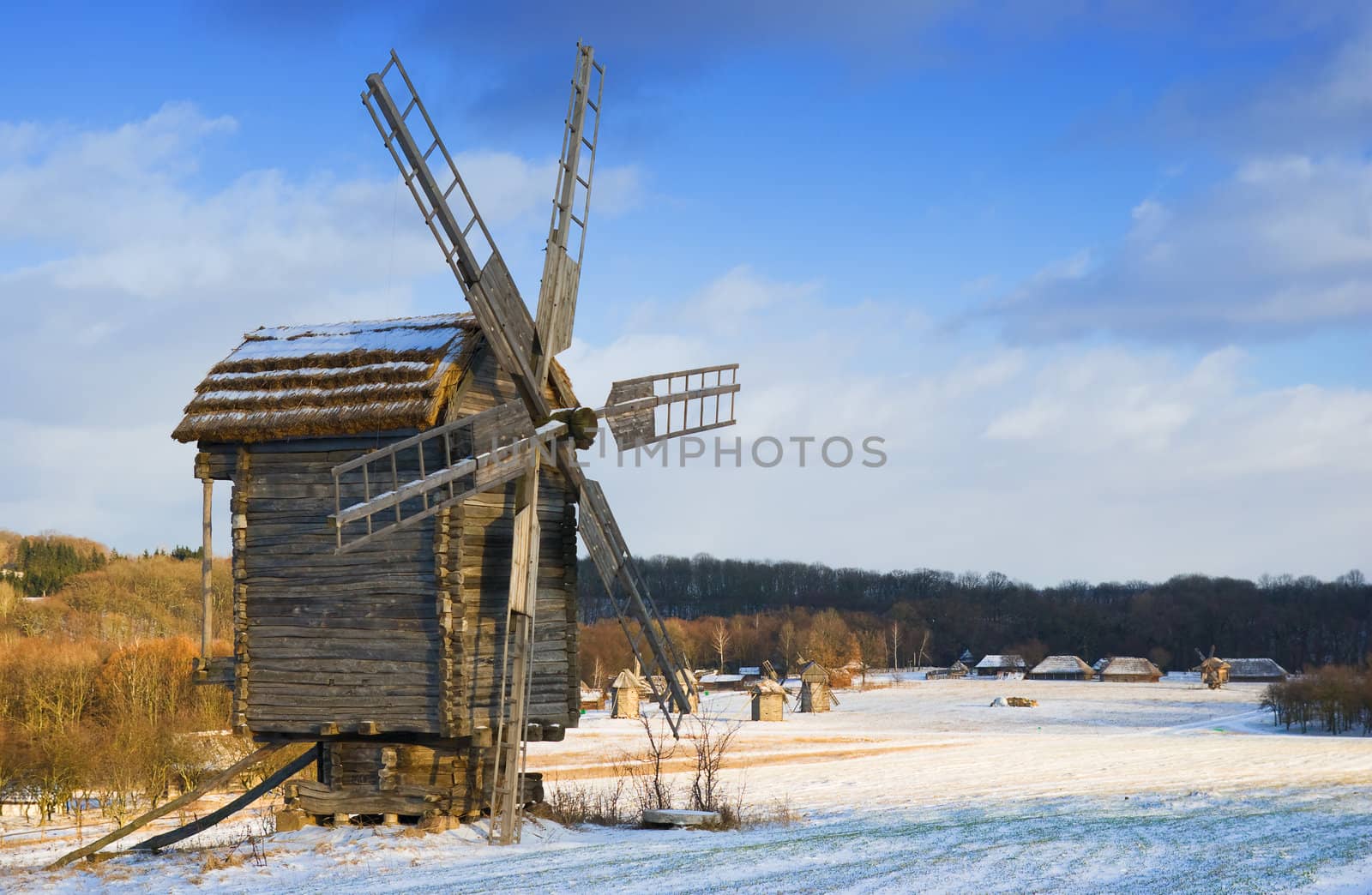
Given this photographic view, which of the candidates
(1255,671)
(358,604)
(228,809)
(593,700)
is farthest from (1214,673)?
(358,604)

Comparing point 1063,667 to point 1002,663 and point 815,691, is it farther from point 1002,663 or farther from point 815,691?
point 815,691

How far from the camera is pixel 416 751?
18125 millimetres

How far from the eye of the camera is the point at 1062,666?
117812mm

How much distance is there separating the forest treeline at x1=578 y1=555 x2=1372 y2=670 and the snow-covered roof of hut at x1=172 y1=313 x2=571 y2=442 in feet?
337

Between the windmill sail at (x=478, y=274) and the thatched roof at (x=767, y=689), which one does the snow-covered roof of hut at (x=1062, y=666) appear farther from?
the windmill sail at (x=478, y=274)

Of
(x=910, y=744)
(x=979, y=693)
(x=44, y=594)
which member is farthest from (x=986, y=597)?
(x=910, y=744)

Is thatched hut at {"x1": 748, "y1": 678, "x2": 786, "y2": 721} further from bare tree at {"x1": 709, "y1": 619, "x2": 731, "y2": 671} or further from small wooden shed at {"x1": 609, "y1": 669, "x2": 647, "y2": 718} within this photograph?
bare tree at {"x1": 709, "y1": 619, "x2": 731, "y2": 671}

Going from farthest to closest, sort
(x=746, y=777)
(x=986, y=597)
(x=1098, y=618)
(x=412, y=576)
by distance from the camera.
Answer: (x=986, y=597) → (x=1098, y=618) → (x=746, y=777) → (x=412, y=576)

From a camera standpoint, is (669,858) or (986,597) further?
(986,597)

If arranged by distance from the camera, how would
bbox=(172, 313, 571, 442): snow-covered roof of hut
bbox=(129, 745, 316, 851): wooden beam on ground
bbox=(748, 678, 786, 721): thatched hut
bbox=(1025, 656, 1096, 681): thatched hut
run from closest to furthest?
1. bbox=(172, 313, 571, 442): snow-covered roof of hut
2. bbox=(129, 745, 316, 851): wooden beam on ground
3. bbox=(748, 678, 786, 721): thatched hut
4. bbox=(1025, 656, 1096, 681): thatched hut

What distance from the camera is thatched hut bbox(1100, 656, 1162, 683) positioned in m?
112

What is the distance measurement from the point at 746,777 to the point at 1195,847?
61.6 feet

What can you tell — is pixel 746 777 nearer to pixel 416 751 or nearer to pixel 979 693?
pixel 416 751

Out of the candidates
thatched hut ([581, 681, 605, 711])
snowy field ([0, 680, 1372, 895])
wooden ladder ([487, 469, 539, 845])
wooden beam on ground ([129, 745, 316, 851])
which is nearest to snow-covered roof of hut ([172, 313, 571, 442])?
wooden ladder ([487, 469, 539, 845])
